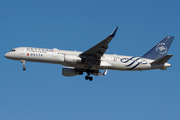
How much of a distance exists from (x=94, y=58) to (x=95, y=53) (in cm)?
107

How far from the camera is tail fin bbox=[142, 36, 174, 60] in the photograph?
49.3 metres

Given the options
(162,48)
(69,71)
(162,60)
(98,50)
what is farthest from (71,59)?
(162,48)

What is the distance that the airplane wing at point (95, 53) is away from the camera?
140 feet

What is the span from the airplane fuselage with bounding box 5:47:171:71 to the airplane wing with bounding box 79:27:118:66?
458mm

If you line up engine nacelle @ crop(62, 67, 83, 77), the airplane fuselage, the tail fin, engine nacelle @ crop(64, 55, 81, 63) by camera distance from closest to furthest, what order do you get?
engine nacelle @ crop(64, 55, 81, 63)
the airplane fuselage
the tail fin
engine nacelle @ crop(62, 67, 83, 77)

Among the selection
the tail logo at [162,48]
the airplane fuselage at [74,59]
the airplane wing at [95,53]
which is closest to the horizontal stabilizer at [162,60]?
the airplane fuselage at [74,59]

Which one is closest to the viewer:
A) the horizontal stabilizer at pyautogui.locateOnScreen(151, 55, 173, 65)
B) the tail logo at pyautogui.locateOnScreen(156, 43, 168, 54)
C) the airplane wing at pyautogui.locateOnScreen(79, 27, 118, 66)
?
the airplane wing at pyautogui.locateOnScreen(79, 27, 118, 66)

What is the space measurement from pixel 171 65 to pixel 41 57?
21.0m

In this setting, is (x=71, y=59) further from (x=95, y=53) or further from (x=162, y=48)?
(x=162, y=48)

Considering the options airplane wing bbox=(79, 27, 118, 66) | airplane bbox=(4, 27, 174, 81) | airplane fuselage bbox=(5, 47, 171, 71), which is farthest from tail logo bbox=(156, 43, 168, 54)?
airplane wing bbox=(79, 27, 118, 66)

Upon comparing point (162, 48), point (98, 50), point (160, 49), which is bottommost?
point (98, 50)

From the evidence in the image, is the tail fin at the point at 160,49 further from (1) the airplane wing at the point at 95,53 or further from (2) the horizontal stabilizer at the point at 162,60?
(1) the airplane wing at the point at 95,53

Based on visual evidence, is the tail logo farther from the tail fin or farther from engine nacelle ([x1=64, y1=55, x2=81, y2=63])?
engine nacelle ([x1=64, y1=55, x2=81, y2=63])

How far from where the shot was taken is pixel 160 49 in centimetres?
4984
